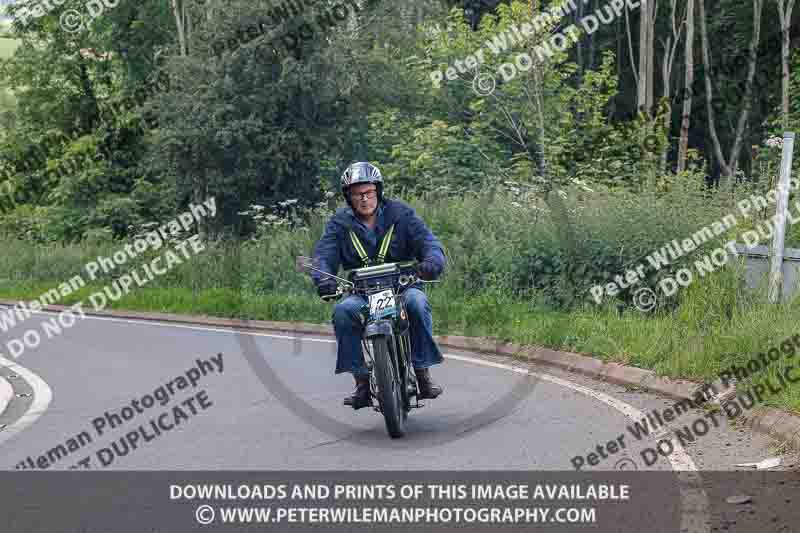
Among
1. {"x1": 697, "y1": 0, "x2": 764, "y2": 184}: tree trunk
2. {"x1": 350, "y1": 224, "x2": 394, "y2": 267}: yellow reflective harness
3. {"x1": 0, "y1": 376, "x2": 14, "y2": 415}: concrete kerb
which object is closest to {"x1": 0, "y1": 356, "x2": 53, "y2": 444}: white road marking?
{"x1": 0, "y1": 376, "x2": 14, "y2": 415}: concrete kerb

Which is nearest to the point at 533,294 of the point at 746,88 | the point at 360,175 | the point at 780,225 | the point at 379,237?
the point at 780,225

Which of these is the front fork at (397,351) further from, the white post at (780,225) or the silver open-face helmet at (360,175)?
the white post at (780,225)

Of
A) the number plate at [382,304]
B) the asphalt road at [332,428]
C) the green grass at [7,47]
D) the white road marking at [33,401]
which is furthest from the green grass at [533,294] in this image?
the green grass at [7,47]

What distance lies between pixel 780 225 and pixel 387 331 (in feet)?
17.5

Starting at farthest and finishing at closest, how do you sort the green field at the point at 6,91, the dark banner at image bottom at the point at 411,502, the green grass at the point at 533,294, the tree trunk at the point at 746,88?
the green field at the point at 6,91 < the tree trunk at the point at 746,88 < the green grass at the point at 533,294 < the dark banner at image bottom at the point at 411,502

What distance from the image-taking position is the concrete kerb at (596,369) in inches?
303

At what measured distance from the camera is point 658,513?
574cm

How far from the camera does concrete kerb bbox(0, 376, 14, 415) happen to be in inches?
424

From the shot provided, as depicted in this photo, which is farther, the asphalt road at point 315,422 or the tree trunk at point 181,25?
the tree trunk at point 181,25

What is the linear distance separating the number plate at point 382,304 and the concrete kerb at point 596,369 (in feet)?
9.15

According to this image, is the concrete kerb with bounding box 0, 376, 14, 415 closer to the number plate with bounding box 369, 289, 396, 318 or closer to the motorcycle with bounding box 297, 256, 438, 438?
the motorcycle with bounding box 297, 256, 438, 438

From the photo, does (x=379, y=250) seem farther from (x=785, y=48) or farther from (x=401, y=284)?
(x=785, y=48)

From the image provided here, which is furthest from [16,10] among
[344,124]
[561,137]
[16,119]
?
[561,137]

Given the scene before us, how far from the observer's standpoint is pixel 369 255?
855cm
